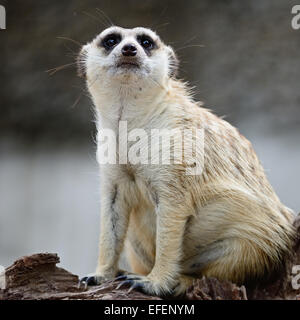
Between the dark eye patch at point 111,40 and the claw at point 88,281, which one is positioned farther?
the dark eye patch at point 111,40

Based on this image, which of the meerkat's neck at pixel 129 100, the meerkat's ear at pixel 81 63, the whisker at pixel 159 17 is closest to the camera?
the meerkat's neck at pixel 129 100

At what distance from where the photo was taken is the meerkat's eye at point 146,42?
272 centimetres

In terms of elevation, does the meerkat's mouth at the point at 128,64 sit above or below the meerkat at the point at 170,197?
above

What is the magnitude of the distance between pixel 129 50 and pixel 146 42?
24cm

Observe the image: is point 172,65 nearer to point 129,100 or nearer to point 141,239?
point 129,100

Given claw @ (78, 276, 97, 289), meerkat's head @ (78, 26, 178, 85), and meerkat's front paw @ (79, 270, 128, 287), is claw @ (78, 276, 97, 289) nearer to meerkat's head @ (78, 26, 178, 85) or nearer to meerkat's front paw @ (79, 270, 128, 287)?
meerkat's front paw @ (79, 270, 128, 287)

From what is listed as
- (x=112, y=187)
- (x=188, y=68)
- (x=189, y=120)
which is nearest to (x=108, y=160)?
(x=112, y=187)

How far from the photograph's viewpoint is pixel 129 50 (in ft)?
8.24

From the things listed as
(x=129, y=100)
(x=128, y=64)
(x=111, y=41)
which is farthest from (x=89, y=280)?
(x=111, y=41)

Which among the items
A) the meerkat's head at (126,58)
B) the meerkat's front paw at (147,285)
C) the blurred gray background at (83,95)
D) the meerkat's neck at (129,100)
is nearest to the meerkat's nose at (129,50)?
the meerkat's head at (126,58)

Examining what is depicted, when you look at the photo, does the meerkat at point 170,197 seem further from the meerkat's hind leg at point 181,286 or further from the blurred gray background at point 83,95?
the blurred gray background at point 83,95

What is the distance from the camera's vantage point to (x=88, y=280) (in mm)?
2523

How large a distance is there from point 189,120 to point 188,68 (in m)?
1.53

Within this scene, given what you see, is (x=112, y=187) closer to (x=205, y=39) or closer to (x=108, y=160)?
(x=108, y=160)
